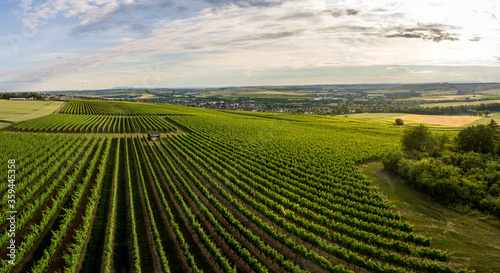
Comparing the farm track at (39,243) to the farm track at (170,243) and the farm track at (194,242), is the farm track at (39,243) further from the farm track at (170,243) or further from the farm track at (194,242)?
the farm track at (194,242)

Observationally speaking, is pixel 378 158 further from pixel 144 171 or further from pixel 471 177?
pixel 144 171

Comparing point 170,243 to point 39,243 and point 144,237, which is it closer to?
point 144,237

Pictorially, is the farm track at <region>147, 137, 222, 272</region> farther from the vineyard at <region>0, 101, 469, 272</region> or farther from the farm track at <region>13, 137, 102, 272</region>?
the farm track at <region>13, 137, 102, 272</region>

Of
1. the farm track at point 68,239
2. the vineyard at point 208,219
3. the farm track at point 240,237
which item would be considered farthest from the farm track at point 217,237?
the farm track at point 68,239

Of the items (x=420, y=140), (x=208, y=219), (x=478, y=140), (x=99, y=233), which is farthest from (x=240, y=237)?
(x=478, y=140)

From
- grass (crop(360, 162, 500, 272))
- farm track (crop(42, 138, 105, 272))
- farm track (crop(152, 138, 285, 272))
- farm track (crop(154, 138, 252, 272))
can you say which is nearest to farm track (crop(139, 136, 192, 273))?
farm track (crop(154, 138, 252, 272))

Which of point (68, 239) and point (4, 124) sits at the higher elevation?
point (4, 124)

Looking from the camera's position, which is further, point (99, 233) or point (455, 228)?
point (455, 228)
